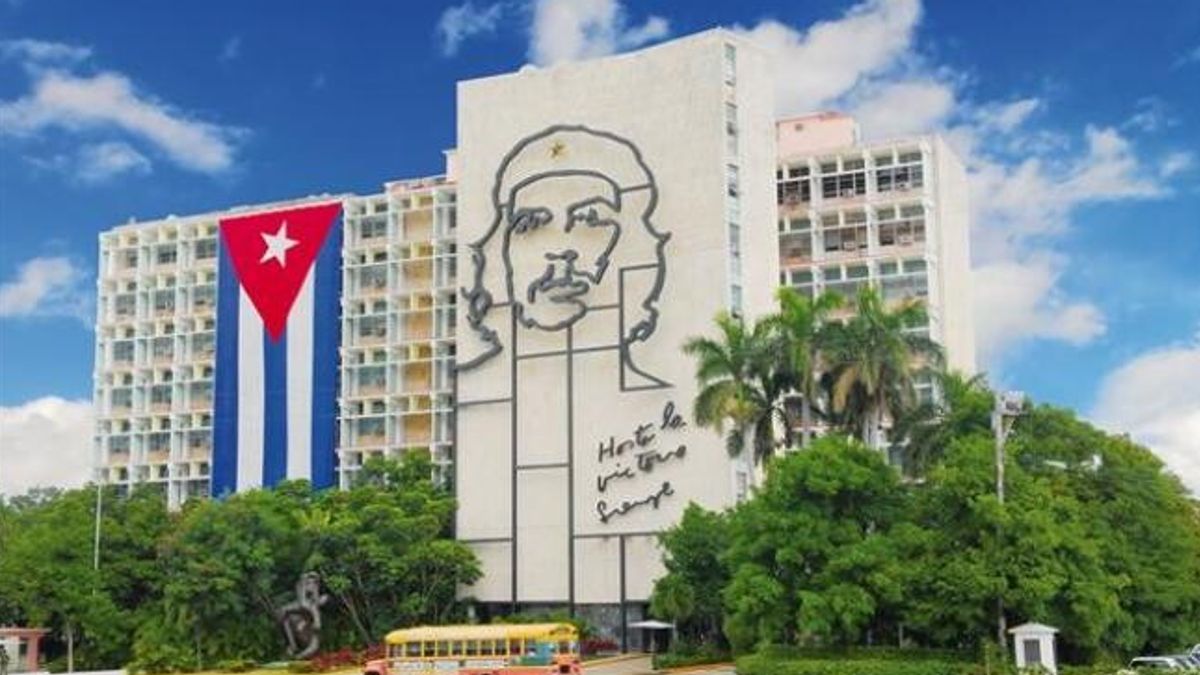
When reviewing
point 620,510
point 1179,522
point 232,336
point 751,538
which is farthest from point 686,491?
point 232,336

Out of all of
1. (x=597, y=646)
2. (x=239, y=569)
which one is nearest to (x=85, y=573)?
(x=239, y=569)

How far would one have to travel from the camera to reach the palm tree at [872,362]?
54.6 m

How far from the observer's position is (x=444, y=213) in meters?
89.0

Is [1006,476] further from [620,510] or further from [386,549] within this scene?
[386,549]

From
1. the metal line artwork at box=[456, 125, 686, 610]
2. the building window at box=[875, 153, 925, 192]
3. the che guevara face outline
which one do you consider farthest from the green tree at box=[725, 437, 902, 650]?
the building window at box=[875, 153, 925, 192]

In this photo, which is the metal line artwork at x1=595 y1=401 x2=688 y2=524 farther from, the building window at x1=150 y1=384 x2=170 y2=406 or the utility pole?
the building window at x1=150 y1=384 x2=170 y2=406

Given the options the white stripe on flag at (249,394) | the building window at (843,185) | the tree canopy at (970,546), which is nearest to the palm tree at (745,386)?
the tree canopy at (970,546)

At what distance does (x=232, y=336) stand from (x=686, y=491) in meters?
33.5

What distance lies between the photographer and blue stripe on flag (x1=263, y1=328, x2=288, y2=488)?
279 feet

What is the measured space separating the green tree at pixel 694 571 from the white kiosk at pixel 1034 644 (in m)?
14.4

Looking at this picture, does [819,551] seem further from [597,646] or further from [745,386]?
[597,646]

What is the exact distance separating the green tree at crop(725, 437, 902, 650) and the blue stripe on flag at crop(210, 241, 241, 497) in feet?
143

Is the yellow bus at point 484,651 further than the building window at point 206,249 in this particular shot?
No

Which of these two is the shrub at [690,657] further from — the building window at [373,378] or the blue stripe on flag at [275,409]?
the building window at [373,378]
